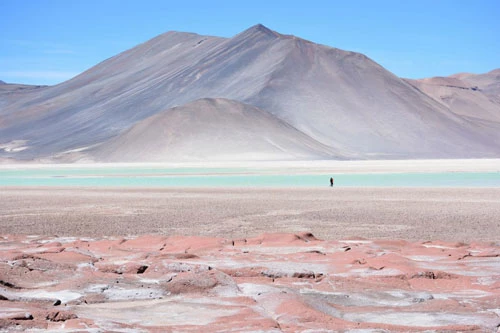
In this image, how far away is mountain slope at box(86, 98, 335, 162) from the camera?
2997 inches

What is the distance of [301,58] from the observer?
115625mm

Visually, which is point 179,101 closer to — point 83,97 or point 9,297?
point 83,97

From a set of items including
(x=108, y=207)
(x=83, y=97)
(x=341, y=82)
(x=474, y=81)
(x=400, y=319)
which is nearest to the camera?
(x=400, y=319)

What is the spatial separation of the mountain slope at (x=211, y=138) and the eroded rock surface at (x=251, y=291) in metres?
65.5

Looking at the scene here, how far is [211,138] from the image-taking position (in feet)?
265

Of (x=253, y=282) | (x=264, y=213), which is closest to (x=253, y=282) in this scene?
(x=253, y=282)

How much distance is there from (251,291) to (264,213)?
33.8ft

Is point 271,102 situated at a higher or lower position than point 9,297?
higher

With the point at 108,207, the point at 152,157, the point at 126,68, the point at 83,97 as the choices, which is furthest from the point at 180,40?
the point at 108,207

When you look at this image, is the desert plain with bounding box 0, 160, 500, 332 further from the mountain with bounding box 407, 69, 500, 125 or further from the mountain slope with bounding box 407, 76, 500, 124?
the mountain slope with bounding box 407, 76, 500, 124

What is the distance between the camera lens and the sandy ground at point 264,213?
1265 centimetres

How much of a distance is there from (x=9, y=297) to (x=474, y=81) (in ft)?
582

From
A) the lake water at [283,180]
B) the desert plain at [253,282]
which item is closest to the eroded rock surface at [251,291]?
the desert plain at [253,282]

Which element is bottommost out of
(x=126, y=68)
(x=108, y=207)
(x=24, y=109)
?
(x=108, y=207)
